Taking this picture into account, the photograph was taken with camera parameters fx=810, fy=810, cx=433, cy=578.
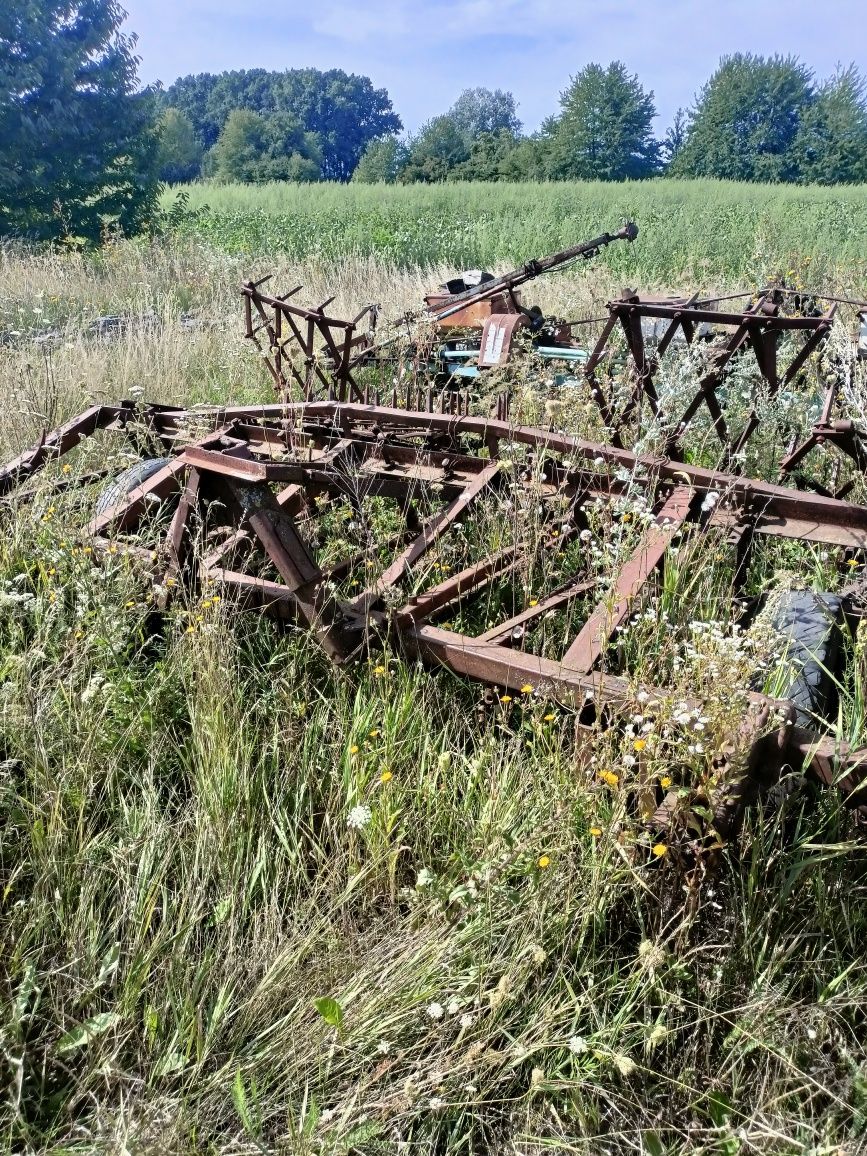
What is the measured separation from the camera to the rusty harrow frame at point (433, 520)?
7.68 feet

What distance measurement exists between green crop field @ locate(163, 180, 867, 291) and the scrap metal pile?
6.63 meters

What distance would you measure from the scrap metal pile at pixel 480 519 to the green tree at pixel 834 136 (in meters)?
59.6

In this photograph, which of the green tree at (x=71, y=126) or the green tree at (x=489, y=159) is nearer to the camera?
the green tree at (x=71, y=126)

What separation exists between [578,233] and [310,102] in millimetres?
97508

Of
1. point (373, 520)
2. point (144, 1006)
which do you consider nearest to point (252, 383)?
point (373, 520)

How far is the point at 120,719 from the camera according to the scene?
→ 264 cm

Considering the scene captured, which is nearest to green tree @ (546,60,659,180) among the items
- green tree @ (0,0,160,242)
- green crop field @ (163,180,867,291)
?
green crop field @ (163,180,867,291)

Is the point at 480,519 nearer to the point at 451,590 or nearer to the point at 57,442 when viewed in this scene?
the point at 451,590

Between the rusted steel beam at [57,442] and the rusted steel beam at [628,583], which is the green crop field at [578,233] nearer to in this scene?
the rusted steel beam at [628,583]

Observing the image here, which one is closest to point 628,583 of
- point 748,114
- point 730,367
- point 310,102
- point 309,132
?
point 730,367

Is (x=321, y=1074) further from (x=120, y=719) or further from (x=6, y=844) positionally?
(x=120, y=719)

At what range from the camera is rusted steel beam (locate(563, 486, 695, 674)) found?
246 centimetres

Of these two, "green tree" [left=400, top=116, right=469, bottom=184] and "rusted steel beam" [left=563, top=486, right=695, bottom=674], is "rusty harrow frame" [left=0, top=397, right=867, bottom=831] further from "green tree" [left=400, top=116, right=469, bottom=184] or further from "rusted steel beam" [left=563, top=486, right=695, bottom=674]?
"green tree" [left=400, top=116, right=469, bottom=184]

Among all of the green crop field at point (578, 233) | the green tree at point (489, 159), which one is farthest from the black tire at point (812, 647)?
the green tree at point (489, 159)
